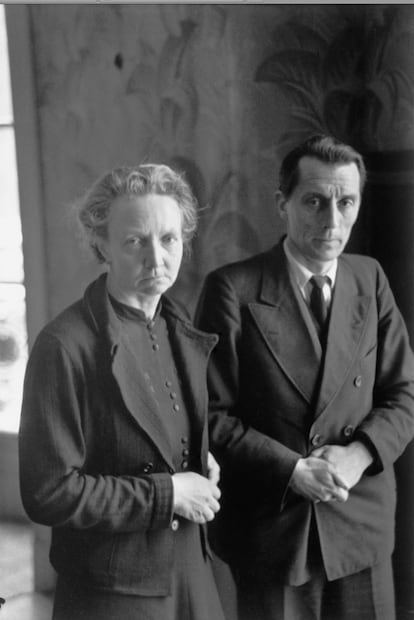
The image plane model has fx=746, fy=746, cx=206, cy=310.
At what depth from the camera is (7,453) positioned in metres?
1.46

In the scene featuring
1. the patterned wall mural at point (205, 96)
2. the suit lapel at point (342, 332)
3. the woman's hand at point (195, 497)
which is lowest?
the woman's hand at point (195, 497)

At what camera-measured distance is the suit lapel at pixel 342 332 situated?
4.87 ft

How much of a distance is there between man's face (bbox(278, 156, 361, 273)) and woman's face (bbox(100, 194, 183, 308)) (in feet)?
0.77

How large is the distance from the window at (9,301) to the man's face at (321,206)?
534 millimetres

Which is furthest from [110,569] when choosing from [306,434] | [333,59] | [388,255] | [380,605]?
[333,59]

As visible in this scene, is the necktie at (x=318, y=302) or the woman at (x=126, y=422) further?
the necktie at (x=318, y=302)

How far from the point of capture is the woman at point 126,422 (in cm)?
140

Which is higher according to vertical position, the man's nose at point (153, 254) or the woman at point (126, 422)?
the man's nose at point (153, 254)

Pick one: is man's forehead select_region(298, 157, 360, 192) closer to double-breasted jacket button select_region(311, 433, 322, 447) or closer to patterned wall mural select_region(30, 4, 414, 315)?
patterned wall mural select_region(30, 4, 414, 315)

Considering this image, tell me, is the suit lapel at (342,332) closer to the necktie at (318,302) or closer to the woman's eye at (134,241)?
the necktie at (318,302)

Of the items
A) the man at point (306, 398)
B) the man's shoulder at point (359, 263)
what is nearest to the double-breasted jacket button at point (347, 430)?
the man at point (306, 398)

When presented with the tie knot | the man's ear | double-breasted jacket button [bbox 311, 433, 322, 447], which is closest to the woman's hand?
double-breasted jacket button [bbox 311, 433, 322, 447]

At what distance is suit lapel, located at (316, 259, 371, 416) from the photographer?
1.48m

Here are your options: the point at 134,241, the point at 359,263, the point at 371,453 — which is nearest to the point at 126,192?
the point at 134,241
